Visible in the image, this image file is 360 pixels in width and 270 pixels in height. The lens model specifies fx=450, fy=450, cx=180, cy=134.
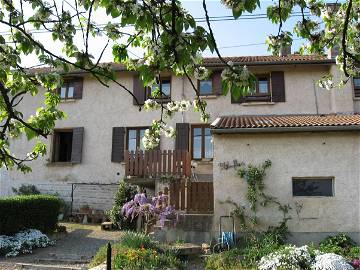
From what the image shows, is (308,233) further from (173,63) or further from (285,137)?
(173,63)

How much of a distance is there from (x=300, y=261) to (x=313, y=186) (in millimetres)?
4015

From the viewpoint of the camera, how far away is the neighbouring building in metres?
12.4

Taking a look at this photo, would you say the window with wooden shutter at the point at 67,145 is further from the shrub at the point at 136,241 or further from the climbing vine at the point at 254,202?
the shrub at the point at 136,241

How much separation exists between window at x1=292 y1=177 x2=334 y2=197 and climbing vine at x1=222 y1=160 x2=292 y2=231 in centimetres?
62

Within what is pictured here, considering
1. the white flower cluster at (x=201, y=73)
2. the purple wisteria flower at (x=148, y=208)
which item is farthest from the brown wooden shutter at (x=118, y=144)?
the white flower cluster at (x=201, y=73)

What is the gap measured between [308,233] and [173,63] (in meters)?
9.81

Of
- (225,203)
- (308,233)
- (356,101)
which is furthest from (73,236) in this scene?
(356,101)

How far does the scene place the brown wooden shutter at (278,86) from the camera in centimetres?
1900

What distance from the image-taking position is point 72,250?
13.0 m

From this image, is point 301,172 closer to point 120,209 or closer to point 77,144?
point 120,209

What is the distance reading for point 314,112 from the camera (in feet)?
61.6

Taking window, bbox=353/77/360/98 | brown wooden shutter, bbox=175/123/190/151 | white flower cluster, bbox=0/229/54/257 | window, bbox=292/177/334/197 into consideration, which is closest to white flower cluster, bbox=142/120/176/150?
window, bbox=292/177/334/197

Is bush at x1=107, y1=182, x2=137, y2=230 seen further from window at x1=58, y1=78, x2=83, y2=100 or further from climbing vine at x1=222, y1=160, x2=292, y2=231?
window at x1=58, y1=78, x2=83, y2=100

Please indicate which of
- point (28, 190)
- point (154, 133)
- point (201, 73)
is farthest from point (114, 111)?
point (201, 73)
